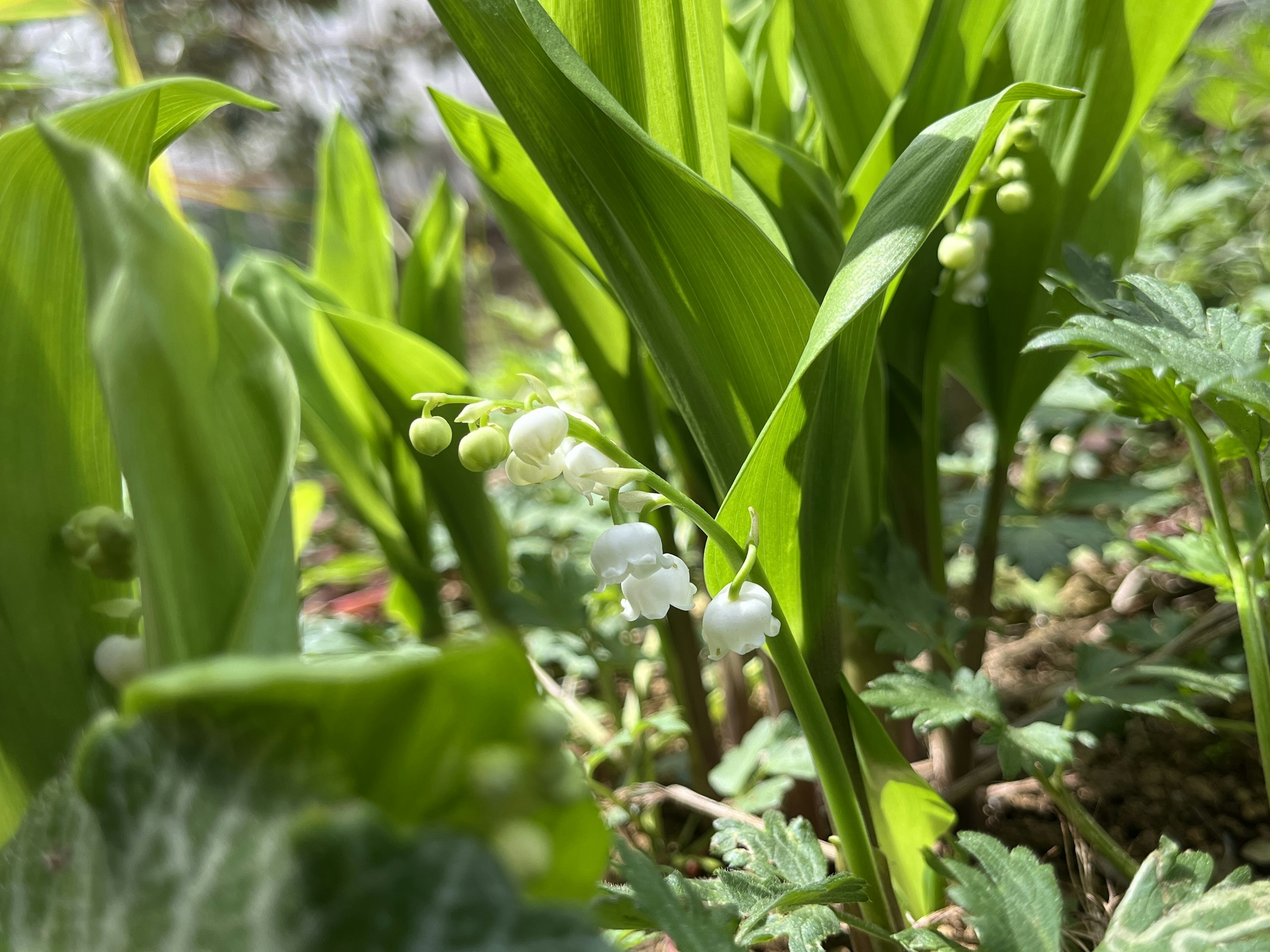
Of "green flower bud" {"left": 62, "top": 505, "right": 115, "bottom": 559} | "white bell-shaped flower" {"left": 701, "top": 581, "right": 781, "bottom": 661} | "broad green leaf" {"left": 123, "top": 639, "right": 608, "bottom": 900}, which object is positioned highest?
"green flower bud" {"left": 62, "top": 505, "right": 115, "bottom": 559}

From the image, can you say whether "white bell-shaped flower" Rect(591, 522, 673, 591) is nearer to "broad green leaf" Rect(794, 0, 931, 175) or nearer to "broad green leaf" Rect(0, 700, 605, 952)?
"broad green leaf" Rect(0, 700, 605, 952)

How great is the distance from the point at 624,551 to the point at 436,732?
0.23m

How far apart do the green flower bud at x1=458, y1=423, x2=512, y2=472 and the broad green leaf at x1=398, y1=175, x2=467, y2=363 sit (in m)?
0.49

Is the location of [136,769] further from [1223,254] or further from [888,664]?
[1223,254]

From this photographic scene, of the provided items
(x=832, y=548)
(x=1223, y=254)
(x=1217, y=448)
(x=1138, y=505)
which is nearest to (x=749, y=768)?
(x=832, y=548)

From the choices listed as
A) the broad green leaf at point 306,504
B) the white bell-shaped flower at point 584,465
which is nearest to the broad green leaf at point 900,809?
the white bell-shaped flower at point 584,465

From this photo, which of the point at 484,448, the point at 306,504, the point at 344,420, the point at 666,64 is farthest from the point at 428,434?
the point at 306,504

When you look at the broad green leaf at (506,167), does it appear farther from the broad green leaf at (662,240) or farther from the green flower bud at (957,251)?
the green flower bud at (957,251)

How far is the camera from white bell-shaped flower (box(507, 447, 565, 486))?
0.49 metres

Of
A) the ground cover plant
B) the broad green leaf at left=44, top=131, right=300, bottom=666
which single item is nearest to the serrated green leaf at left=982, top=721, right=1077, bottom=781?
the ground cover plant

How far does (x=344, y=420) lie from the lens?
956mm

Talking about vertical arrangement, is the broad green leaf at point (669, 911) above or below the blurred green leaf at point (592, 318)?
below

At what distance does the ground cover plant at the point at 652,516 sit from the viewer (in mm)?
238

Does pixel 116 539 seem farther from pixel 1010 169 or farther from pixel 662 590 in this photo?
pixel 1010 169
